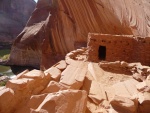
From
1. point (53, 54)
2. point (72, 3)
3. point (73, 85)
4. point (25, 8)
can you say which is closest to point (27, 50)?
point (53, 54)

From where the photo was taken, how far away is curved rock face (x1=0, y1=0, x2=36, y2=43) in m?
40.5

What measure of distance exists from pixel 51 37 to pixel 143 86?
14542 millimetres

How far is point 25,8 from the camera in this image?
43875mm

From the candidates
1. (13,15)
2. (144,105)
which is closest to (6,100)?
(144,105)

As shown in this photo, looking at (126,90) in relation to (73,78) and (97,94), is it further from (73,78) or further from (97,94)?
(73,78)

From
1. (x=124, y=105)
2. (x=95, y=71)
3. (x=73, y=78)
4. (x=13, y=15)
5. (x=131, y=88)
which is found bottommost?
(x=95, y=71)

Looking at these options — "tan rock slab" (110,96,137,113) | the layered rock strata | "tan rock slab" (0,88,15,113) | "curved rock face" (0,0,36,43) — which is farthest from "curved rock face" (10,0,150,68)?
"curved rock face" (0,0,36,43)

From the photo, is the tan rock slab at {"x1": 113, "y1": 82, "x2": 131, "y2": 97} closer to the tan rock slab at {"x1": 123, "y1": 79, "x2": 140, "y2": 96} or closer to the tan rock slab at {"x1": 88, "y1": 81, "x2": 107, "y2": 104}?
the tan rock slab at {"x1": 123, "y1": 79, "x2": 140, "y2": 96}

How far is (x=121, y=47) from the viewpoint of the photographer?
23.0 feet

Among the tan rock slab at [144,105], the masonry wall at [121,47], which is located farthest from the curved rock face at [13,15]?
the tan rock slab at [144,105]

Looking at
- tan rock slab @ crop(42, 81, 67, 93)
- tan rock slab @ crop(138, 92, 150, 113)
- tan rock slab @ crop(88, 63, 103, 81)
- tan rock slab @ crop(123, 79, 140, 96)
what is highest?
tan rock slab @ crop(42, 81, 67, 93)

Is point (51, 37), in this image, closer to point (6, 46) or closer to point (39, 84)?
point (39, 84)

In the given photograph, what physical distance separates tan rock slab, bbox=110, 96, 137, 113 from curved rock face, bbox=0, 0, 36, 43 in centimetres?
3984

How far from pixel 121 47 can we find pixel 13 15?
40.0 meters
